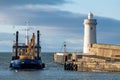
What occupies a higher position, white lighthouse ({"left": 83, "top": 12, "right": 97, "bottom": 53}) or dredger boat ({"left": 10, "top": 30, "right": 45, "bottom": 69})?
white lighthouse ({"left": 83, "top": 12, "right": 97, "bottom": 53})

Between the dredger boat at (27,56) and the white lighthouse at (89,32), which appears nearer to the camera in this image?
the dredger boat at (27,56)

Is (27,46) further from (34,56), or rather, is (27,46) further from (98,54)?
(98,54)

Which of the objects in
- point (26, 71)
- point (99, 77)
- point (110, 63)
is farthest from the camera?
point (26, 71)

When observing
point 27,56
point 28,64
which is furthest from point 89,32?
point 28,64

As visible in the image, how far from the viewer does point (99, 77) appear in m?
75.4

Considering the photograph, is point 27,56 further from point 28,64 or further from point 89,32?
point 89,32

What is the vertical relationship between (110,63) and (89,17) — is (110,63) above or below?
below

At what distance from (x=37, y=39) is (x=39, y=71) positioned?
11048 mm

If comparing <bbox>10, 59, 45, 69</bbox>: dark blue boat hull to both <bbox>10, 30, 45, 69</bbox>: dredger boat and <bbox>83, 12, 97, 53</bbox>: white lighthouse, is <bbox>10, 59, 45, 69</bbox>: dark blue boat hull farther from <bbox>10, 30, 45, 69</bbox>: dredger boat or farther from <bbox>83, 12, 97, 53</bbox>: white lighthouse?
<bbox>83, 12, 97, 53</bbox>: white lighthouse

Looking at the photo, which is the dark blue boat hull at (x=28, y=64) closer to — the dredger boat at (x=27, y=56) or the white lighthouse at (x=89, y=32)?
the dredger boat at (x=27, y=56)

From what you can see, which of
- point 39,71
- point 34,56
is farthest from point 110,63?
point 34,56

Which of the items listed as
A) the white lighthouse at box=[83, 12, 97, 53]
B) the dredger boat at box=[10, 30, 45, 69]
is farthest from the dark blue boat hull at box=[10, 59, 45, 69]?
the white lighthouse at box=[83, 12, 97, 53]

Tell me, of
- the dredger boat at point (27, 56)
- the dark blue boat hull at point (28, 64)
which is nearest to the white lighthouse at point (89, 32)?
the dredger boat at point (27, 56)

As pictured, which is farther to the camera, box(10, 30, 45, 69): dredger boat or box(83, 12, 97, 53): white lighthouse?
box(83, 12, 97, 53): white lighthouse
